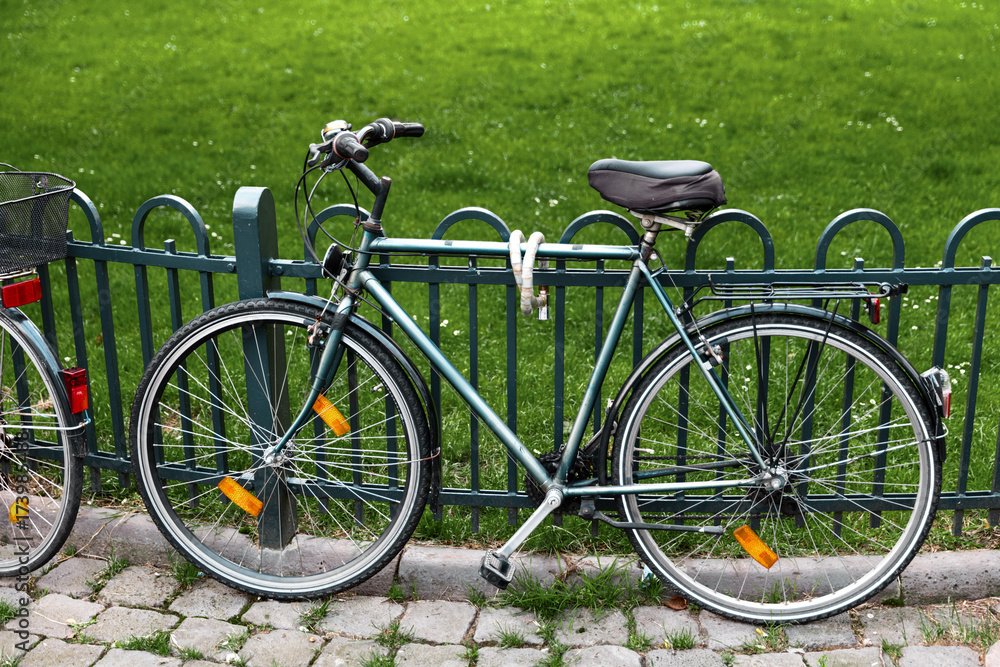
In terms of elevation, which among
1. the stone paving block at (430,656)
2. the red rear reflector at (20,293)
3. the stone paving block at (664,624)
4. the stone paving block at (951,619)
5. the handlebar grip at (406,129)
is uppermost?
the handlebar grip at (406,129)

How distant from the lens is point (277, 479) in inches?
134

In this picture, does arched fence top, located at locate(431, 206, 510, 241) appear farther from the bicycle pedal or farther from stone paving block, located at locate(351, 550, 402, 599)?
stone paving block, located at locate(351, 550, 402, 599)

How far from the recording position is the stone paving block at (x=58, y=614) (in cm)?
318

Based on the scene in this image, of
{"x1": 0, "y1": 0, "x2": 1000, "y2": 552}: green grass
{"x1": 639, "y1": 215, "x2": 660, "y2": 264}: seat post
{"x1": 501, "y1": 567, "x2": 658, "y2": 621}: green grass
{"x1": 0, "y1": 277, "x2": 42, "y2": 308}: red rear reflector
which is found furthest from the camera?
{"x1": 0, "y1": 0, "x2": 1000, "y2": 552}: green grass

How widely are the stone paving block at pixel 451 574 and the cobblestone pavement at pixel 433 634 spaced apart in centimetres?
4

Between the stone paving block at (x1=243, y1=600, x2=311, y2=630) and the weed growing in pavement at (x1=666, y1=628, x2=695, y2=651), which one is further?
the stone paving block at (x1=243, y1=600, x2=311, y2=630)


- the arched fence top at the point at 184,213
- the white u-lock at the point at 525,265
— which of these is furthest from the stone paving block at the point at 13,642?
the white u-lock at the point at 525,265

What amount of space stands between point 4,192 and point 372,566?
1.90 m

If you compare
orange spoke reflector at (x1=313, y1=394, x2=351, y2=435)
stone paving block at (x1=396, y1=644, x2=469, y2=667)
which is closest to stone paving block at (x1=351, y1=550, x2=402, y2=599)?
stone paving block at (x1=396, y1=644, x2=469, y2=667)

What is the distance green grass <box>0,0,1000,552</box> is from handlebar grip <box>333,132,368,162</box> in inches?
59.6

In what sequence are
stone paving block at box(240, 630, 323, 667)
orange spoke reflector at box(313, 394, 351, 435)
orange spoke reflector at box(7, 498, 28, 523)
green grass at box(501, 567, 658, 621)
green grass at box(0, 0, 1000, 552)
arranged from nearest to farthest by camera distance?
1. stone paving block at box(240, 630, 323, 667)
2. orange spoke reflector at box(313, 394, 351, 435)
3. green grass at box(501, 567, 658, 621)
4. orange spoke reflector at box(7, 498, 28, 523)
5. green grass at box(0, 0, 1000, 552)

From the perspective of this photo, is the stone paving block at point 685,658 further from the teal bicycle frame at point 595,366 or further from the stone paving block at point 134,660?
the stone paving block at point 134,660

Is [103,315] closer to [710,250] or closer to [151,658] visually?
[151,658]

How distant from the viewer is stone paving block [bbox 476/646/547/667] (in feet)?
9.88
